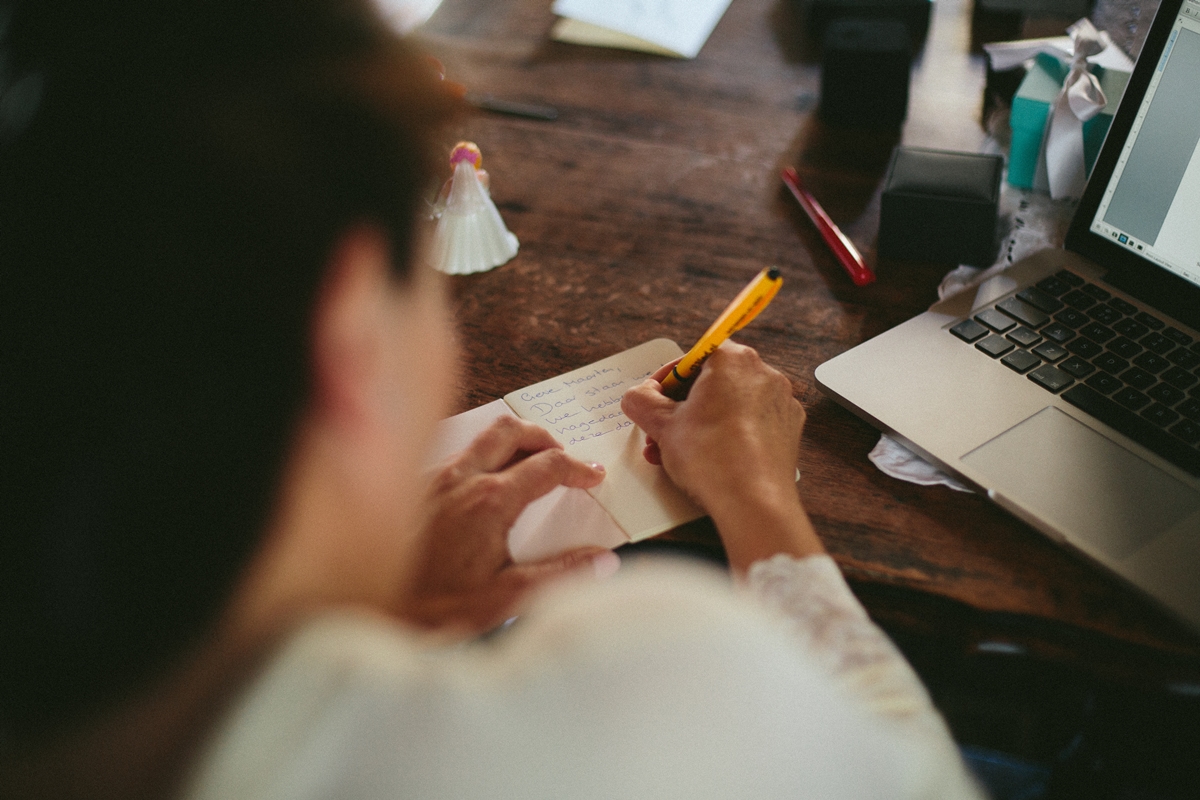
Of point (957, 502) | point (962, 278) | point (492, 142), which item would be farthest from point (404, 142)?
point (492, 142)

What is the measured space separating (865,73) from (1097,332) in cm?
48

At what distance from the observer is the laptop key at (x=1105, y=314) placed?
734mm

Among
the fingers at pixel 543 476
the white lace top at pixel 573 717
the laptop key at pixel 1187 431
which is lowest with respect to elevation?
the fingers at pixel 543 476

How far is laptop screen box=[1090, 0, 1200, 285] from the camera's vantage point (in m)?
0.69

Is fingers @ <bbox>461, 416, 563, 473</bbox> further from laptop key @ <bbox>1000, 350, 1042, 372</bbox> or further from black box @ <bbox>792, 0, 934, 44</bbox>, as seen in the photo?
black box @ <bbox>792, 0, 934, 44</bbox>

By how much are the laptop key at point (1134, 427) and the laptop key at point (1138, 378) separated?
0.03 metres

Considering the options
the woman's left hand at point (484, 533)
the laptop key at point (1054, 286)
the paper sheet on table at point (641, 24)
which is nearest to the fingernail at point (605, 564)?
the woman's left hand at point (484, 533)

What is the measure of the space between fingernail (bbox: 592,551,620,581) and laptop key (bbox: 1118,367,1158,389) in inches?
17.7

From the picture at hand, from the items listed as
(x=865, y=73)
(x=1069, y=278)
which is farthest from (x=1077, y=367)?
(x=865, y=73)

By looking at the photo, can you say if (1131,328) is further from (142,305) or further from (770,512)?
(142,305)

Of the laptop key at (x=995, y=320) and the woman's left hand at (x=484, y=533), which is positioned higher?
the laptop key at (x=995, y=320)

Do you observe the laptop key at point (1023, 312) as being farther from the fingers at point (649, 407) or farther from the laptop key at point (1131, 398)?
the fingers at point (649, 407)

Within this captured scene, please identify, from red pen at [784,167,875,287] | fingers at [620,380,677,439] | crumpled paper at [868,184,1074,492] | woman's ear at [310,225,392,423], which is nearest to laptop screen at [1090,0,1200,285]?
crumpled paper at [868,184,1074,492]

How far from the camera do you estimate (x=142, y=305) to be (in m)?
0.32
